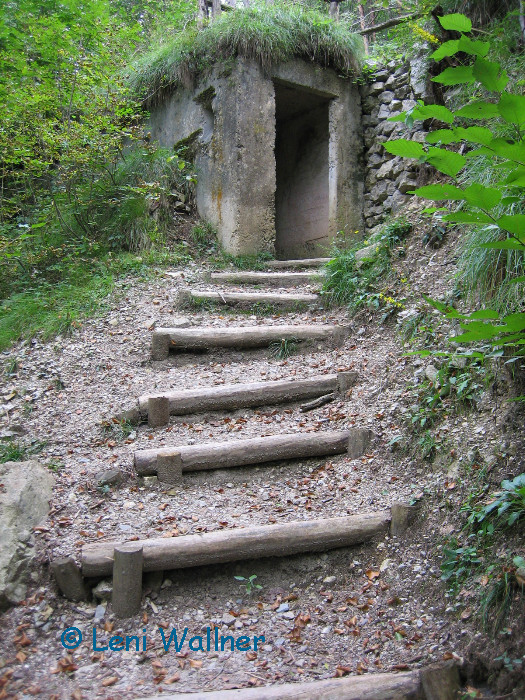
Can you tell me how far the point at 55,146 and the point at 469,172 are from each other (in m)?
4.16

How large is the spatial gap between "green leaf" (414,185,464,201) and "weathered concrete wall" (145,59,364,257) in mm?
4703

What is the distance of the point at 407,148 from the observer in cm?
113

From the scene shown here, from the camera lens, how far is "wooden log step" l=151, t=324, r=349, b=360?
4031mm

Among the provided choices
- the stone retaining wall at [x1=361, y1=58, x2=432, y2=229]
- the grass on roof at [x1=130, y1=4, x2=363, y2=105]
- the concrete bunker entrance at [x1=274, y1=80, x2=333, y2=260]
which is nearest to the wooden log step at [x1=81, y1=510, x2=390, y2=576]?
the stone retaining wall at [x1=361, y1=58, x2=432, y2=229]

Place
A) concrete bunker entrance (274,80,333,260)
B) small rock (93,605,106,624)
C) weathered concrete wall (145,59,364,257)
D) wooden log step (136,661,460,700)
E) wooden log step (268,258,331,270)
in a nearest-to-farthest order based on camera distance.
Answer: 1. wooden log step (136,661,460,700)
2. small rock (93,605,106,624)
3. wooden log step (268,258,331,270)
4. weathered concrete wall (145,59,364,257)
5. concrete bunker entrance (274,80,333,260)

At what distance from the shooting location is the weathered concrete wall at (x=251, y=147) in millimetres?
5895

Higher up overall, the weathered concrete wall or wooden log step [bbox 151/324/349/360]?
the weathered concrete wall

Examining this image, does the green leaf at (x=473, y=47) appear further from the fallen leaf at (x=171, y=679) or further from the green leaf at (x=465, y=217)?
the fallen leaf at (x=171, y=679)

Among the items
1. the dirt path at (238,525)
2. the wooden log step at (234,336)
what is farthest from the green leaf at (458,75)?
the wooden log step at (234,336)

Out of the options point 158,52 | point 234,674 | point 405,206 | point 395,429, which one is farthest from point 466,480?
point 158,52

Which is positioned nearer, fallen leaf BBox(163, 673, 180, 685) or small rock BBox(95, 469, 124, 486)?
fallen leaf BBox(163, 673, 180, 685)

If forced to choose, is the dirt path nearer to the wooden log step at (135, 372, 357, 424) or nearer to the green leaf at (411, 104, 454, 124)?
the wooden log step at (135, 372, 357, 424)

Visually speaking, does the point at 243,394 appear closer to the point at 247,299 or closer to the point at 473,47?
the point at 247,299

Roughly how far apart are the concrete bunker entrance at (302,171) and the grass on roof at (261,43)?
1.32 feet
